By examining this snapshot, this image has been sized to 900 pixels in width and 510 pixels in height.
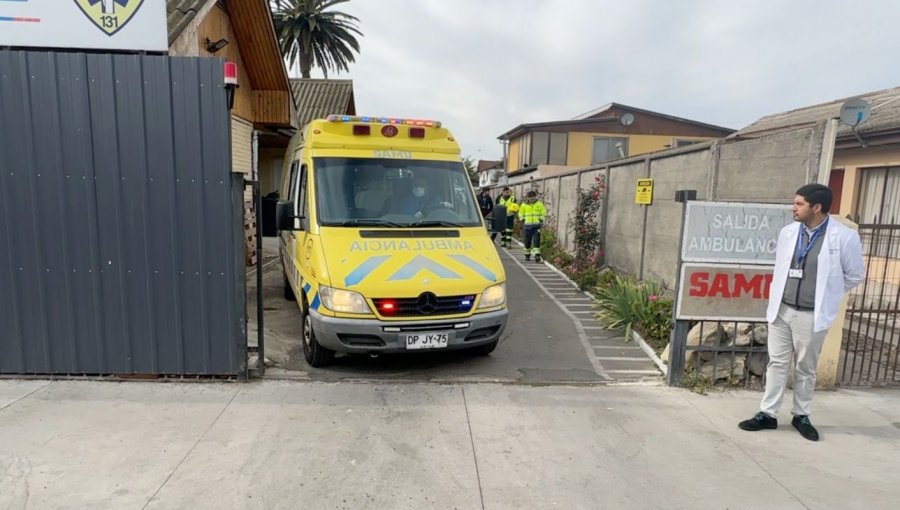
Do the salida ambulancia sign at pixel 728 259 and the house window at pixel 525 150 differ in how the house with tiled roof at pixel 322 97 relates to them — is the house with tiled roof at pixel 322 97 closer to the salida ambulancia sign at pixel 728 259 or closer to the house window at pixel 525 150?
the salida ambulancia sign at pixel 728 259

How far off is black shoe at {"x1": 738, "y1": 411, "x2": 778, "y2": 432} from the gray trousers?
0.13 feet

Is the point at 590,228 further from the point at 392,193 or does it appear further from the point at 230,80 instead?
the point at 230,80

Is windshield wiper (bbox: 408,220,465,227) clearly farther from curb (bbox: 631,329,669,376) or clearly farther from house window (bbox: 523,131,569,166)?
house window (bbox: 523,131,569,166)

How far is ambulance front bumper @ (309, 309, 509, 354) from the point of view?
4.59 metres

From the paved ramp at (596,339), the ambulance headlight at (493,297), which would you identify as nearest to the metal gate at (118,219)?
the ambulance headlight at (493,297)

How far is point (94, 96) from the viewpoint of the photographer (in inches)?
169

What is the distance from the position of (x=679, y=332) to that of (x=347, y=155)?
3.84 metres

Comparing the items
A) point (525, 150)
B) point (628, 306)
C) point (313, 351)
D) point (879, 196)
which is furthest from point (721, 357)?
point (525, 150)

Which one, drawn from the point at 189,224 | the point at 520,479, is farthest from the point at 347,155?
the point at 520,479

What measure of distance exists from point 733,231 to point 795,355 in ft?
4.03

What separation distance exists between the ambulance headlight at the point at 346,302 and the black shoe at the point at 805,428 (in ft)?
11.9

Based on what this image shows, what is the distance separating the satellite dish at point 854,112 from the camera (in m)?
8.27

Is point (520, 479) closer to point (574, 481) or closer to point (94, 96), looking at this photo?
point (574, 481)

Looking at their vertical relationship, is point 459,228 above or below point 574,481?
above
